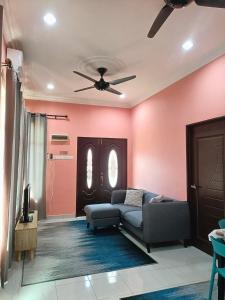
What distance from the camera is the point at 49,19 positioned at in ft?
8.72

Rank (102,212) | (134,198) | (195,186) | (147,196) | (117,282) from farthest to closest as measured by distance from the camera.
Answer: (134,198) → (147,196) → (102,212) → (195,186) → (117,282)

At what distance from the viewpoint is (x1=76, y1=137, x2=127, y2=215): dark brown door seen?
19.4 ft

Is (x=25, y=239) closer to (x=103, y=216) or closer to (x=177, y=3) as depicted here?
(x=103, y=216)

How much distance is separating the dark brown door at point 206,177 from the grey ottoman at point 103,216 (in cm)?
155

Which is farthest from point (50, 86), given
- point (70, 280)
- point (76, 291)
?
point (76, 291)

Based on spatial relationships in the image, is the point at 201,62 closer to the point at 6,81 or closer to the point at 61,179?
the point at 6,81

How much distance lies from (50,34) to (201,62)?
95.0 inches

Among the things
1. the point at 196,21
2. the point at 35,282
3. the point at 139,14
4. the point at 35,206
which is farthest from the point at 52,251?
the point at 196,21

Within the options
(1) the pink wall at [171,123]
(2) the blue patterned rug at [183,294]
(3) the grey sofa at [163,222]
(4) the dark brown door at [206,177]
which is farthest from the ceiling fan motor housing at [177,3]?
(2) the blue patterned rug at [183,294]

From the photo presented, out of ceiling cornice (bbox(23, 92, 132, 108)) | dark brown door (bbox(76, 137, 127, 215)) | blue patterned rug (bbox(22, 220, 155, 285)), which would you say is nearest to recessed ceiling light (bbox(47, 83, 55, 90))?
ceiling cornice (bbox(23, 92, 132, 108))

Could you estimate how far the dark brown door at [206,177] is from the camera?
3395 mm

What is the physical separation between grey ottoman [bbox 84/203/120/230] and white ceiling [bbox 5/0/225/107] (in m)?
2.67

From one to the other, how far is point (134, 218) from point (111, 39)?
9.69 ft

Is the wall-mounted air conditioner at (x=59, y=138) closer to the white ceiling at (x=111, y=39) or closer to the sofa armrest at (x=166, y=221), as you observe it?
the white ceiling at (x=111, y=39)
